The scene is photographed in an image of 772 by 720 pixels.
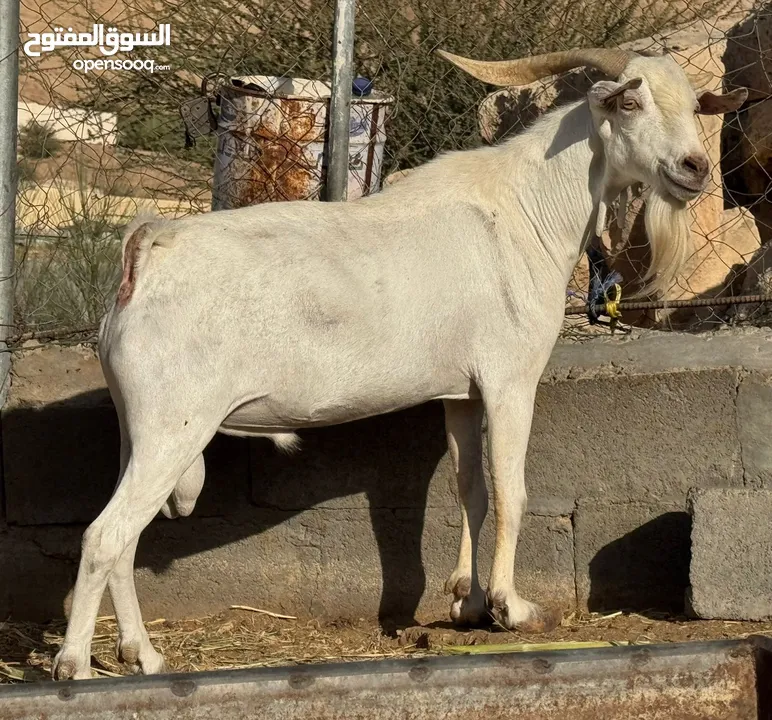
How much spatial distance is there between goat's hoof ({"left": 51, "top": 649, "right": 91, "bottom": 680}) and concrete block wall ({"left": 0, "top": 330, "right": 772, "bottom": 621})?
140 centimetres

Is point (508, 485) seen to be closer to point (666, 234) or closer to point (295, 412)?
point (295, 412)

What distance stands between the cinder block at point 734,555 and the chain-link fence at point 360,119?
3.34 ft

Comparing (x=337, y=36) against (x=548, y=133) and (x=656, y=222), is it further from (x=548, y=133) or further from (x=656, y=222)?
(x=656, y=222)

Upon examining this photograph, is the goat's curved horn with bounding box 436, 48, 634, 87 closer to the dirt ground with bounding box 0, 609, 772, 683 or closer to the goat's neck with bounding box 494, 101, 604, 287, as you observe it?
the goat's neck with bounding box 494, 101, 604, 287

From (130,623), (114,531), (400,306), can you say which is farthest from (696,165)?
(130,623)

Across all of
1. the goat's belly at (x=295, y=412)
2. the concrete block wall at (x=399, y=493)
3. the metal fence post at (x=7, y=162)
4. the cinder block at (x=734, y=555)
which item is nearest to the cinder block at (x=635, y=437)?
the concrete block wall at (x=399, y=493)

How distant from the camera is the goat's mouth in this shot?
4840mm

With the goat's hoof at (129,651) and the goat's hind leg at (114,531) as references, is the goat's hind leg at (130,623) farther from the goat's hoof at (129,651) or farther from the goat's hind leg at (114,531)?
the goat's hind leg at (114,531)

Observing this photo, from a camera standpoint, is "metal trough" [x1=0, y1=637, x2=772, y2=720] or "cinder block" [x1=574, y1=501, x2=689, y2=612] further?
"cinder block" [x1=574, y1=501, x2=689, y2=612]

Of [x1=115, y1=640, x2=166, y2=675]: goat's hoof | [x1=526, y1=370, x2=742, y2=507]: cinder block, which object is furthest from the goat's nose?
[x1=115, y1=640, x2=166, y2=675]: goat's hoof

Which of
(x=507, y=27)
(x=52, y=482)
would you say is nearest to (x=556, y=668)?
(x=52, y=482)

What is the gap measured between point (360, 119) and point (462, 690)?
10.5 feet

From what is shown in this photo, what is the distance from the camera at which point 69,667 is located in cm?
428

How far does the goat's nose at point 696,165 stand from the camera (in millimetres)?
4816
